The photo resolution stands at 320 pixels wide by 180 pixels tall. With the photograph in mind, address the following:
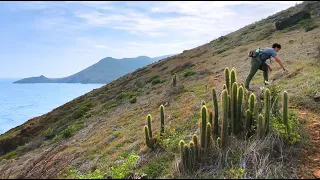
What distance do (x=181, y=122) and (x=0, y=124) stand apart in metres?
45.5

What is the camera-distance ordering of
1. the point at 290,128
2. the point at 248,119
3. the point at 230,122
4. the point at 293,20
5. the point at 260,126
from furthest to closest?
the point at 293,20, the point at 230,122, the point at 248,119, the point at 290,128, the point at 260,126

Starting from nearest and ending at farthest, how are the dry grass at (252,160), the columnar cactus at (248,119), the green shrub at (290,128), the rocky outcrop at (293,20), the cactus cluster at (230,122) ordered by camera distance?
the dry grass at (252,160)
the cactus cluster at (230,122)
the green shrub at (290,128)
the columnar cactus at (248,119)
the rocky outcrop at (293,20)

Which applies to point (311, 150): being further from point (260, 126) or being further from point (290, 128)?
point (260, 126)

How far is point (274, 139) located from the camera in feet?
21.1

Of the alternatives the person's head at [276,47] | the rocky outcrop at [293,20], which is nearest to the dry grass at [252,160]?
the person's head at [276,47]

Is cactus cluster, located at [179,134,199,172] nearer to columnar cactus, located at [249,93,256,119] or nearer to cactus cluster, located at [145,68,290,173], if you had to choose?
cactus cluster, located at [145,68,290,173]

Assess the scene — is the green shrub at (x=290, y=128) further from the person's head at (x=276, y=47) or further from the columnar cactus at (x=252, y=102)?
the person's head at (x=276, y=47)

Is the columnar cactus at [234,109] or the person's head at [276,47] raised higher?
the person's head at [276,47]

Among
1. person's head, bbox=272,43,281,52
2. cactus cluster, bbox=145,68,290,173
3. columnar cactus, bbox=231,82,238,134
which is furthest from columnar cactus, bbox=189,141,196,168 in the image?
person's head, bbox=272,43,281,52

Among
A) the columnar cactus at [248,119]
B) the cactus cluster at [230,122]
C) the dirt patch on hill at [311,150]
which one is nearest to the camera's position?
the dirt patch on hill at [311,150]

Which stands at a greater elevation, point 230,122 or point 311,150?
point 230,122

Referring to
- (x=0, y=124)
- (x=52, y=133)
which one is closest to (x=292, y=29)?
(x=52, y=133)

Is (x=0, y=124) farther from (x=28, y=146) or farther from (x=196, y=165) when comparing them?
(x=196, y=165)

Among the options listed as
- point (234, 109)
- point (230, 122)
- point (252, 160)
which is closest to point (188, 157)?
point (252, 160)
